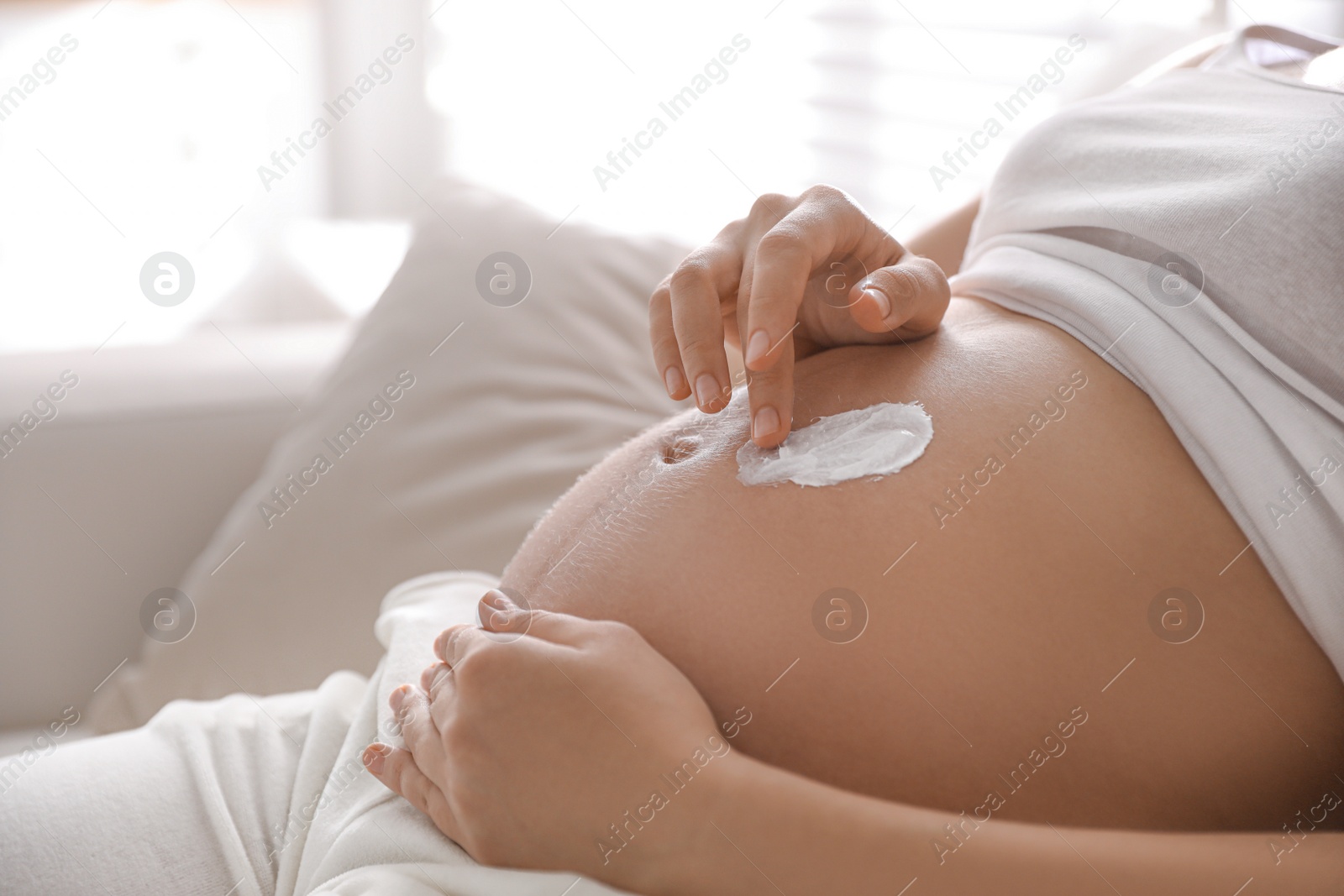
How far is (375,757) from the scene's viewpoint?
0.65 meters

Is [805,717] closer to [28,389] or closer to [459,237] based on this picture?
[459,237]

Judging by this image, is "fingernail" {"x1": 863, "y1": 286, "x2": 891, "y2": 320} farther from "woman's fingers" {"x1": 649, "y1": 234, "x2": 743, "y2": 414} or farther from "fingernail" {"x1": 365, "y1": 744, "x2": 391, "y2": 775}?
"fingernail" {"x1": 365, "y1": 744, "x2": 391, "y2": 775}

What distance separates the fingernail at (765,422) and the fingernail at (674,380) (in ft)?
0.20

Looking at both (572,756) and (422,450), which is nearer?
(572,756)

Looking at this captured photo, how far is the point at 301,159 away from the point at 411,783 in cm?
281

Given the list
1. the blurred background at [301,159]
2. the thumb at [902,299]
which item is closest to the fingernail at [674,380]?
the thumb at [902,299]

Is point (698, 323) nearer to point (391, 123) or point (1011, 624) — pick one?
point (1011, 624)

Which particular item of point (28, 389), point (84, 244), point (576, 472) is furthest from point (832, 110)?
point (84, 244)

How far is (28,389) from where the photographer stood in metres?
1.26

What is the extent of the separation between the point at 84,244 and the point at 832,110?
205 cm

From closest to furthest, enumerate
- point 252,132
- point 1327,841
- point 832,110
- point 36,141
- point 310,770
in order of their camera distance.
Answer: point 1327,841, point 310,770, point 832,110, point 36,141, point 252,132

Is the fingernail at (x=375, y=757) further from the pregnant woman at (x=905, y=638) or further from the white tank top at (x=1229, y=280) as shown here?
the white tank top at (x=1229, y=280)

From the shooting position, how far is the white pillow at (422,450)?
1.10m

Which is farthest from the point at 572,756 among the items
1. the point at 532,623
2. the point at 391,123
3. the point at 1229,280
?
the point at 391,123
